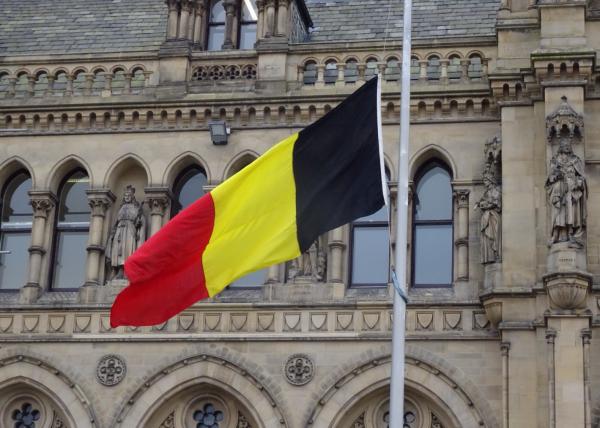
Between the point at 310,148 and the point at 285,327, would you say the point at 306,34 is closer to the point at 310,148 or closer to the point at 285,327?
the point at 285,327

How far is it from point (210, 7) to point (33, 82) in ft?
12.5

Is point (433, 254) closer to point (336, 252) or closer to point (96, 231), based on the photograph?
point (336, 252)

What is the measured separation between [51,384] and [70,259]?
105 inches

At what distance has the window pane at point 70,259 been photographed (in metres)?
26.2

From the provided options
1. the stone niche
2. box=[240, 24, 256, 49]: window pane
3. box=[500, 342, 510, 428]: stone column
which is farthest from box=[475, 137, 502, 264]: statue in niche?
box=[240, 24, 256, 49]: window pane

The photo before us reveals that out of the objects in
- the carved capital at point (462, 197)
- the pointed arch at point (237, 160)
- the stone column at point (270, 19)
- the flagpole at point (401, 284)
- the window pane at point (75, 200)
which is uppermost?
the stone column at point (270, 19)

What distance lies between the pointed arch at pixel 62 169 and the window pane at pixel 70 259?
3.08 ft

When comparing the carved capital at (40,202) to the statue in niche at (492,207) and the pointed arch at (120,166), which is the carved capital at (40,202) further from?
the statue in niche at (492,207)

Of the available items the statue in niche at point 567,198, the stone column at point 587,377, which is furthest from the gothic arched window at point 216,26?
the stone column at point 587,377

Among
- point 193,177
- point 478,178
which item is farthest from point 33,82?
point 478,178

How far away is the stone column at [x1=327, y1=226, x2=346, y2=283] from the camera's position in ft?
81.0

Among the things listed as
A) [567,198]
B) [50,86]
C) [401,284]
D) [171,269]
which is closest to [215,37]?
[50,86]

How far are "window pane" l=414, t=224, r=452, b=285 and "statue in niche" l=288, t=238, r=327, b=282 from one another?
5.52 feet

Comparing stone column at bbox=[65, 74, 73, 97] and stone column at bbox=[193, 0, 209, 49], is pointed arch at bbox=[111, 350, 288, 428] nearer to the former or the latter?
stone column at bbox=[65, 74, 73, 97]
